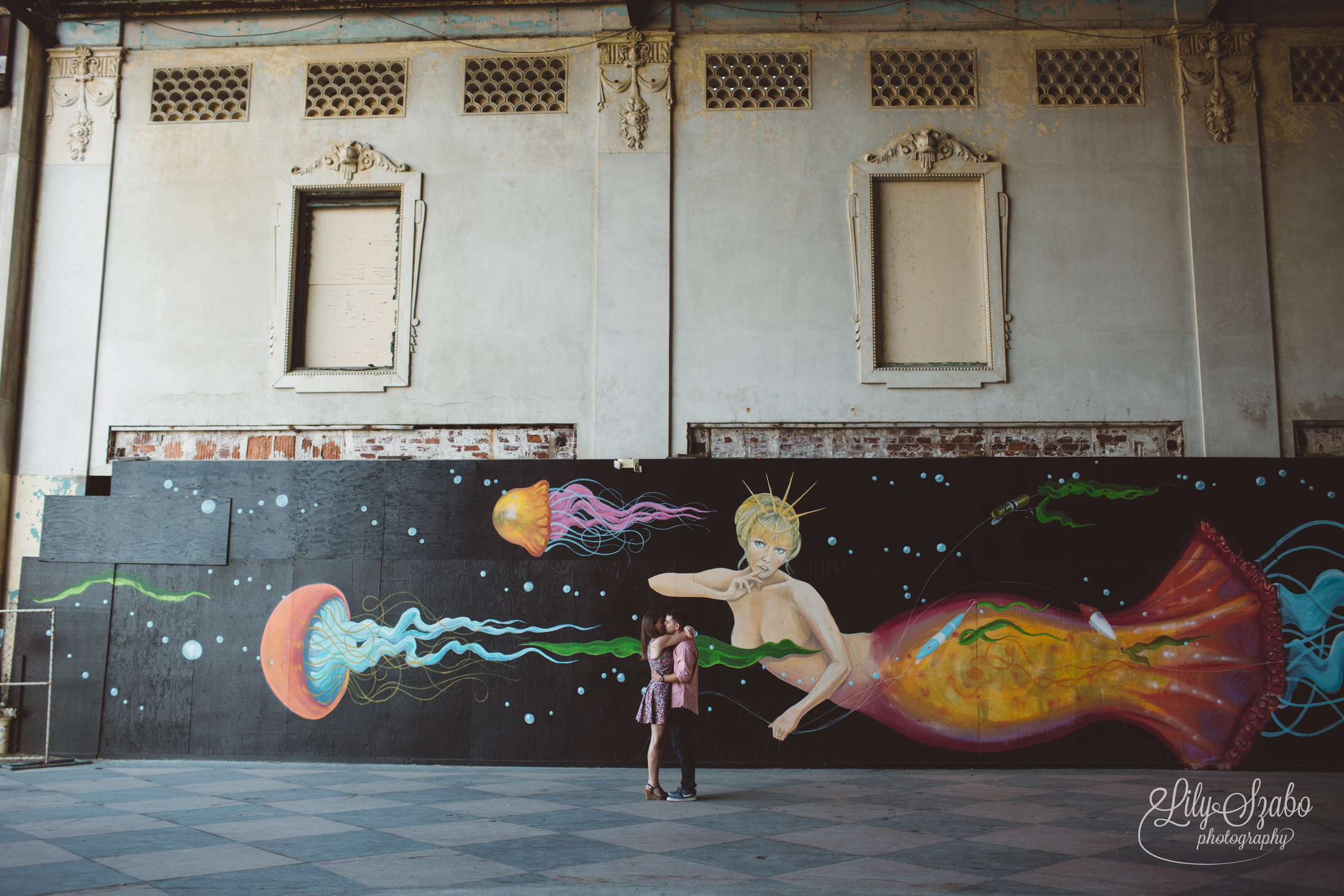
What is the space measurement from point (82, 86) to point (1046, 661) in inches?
531

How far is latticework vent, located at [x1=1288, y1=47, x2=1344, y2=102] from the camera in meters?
11.0

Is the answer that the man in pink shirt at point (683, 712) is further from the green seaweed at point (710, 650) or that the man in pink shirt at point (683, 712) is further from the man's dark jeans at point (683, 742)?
the green seaweed at point (710, 650)

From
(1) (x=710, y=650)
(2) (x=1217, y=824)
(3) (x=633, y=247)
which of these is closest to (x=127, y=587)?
(1) (x=710, y=650)

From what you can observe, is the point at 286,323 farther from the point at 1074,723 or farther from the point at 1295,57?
the point at 1295,57

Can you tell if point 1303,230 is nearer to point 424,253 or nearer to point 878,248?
point 878,248

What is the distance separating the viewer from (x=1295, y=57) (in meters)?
11.1

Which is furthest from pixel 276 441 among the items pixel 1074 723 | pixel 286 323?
pixel 1074 723

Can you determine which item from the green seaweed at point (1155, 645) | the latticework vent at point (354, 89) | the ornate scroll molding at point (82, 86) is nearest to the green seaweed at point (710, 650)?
the green seaweed at point (1155, 645)

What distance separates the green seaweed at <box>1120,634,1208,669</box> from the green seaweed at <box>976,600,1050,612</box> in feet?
3.15

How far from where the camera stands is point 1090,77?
1118 centimetres

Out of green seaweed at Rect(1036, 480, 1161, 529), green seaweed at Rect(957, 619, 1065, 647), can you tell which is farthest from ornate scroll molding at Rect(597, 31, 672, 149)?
green seaweed at Rect(957, 619, 1065, 647)

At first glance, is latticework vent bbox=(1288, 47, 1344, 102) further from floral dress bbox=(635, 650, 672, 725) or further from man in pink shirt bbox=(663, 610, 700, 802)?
floral dress bbox=(635, 650, 672, 725)

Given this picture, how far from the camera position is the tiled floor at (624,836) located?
5273 mm

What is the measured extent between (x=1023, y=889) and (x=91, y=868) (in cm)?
543
